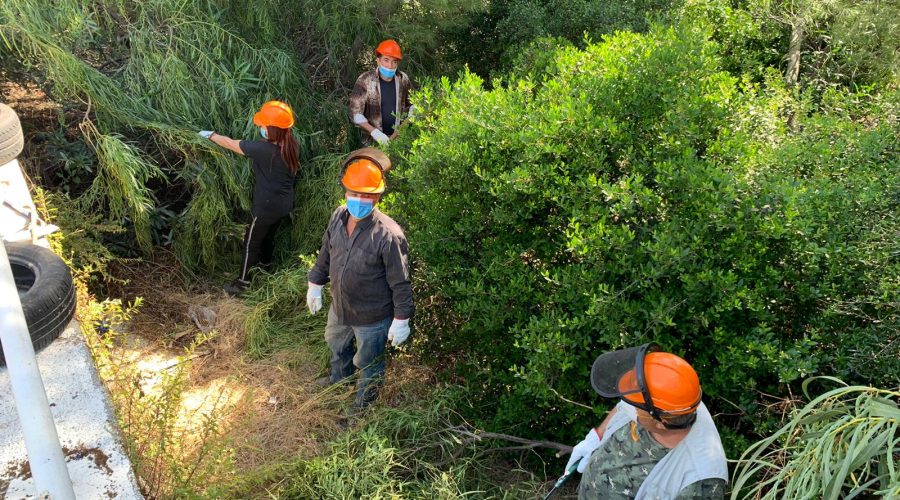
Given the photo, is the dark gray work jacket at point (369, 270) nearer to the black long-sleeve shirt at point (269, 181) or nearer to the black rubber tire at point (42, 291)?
the black long-sleeve shirt at point (269, 181)

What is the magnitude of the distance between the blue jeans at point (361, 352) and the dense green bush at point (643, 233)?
367 millimetres

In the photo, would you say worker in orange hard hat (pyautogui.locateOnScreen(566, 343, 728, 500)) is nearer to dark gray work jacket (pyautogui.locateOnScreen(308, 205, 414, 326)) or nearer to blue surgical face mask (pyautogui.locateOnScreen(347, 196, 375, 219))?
dark gray work jacket (pyautogui.locateOnScreen(308, 205, 414, 326))

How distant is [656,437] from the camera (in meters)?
2.62

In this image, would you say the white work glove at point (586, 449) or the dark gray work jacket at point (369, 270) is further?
the dark gray work jacket at point (369, 270)

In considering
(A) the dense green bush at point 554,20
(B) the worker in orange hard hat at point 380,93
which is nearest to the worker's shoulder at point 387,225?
(B) the worker in orange hard hat at point 380,93

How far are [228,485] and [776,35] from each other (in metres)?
6.02

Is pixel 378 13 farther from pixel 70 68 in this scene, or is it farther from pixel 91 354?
pixel 91 354

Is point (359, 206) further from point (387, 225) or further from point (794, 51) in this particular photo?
point (794, 51)

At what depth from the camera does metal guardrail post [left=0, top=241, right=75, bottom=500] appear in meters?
2.43

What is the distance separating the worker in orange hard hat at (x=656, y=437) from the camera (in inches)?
96.8

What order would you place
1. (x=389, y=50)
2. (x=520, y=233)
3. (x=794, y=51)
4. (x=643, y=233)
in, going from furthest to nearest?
(x=794, y=51), (x=389, y=50), (x=520, y=233), (x=643, y=233)

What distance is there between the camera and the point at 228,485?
10.9ft

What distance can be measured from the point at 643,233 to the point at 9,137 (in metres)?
4.04

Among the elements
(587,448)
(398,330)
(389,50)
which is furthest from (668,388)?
(389,50)
